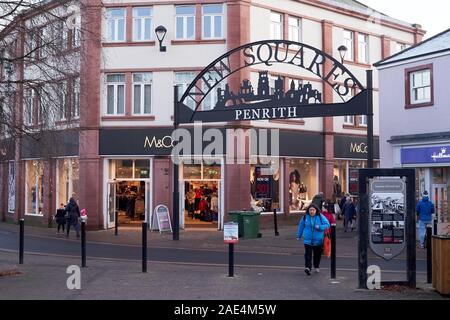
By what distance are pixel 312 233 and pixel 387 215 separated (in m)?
2.33

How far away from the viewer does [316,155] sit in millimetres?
29828

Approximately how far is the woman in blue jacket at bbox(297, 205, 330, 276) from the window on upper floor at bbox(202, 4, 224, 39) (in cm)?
1553

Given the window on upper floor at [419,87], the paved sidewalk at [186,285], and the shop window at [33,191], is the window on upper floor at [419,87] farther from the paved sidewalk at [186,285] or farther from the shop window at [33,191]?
the shop window at [33,191]

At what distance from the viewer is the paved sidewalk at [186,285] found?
34.1 ft

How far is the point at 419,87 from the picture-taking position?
23.0 meters

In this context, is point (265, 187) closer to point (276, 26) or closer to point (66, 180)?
point (276, 26)

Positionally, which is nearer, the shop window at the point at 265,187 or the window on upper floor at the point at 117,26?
the shop window at the point at 265,187

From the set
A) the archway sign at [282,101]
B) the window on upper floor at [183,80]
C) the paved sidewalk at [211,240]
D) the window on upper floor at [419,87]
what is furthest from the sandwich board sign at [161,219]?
the window on upper floor at [419,87]

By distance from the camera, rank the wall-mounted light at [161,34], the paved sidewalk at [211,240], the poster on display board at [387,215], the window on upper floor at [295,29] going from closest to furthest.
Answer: the poster on display board at [387,215] → the paved sidewalk at [211,240] → the wall-mounted light at [161,34] → the window on upper floor at [295,29]

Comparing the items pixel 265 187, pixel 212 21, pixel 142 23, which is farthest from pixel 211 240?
pixel 142 23

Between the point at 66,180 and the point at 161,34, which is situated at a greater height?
the point at 161,34

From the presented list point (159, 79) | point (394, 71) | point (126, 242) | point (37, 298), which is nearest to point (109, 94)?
point (159, 79)

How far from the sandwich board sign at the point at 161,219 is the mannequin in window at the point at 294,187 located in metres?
6.47

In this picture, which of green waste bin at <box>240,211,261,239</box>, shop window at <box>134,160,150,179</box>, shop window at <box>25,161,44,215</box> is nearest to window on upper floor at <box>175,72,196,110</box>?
shop window at <box>134,160,150,179</box>
